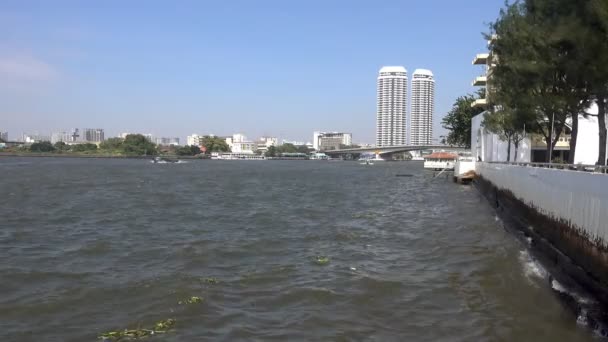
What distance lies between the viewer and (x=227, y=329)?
9703 millimetres

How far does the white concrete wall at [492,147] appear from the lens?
166 ft

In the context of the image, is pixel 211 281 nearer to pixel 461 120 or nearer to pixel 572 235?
pixel 572 235

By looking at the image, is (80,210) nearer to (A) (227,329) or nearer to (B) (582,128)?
(A) (227,329)

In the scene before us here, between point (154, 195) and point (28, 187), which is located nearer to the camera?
point (154, 195)

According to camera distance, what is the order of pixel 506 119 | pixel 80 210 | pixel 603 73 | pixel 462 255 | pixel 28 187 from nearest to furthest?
pixel 462 255 → pixel 603 73 → pixel 80 210 → pixel 506 119 → pixel 28 187

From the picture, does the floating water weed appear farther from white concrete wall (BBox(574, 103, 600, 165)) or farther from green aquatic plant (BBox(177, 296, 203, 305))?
white concrete wall (BBox(574, 103, 600, 165))

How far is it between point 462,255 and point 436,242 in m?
2.52

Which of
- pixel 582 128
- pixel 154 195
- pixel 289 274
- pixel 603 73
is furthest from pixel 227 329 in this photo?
pixel 582 128

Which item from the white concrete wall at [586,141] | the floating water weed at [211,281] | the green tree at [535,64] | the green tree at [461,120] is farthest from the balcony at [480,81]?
the floating water weed at [211,281]

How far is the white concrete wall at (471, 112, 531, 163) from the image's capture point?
5072cm

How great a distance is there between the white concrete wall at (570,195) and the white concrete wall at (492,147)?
24.8 m

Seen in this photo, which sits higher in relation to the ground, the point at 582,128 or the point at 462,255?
the point at 582,128

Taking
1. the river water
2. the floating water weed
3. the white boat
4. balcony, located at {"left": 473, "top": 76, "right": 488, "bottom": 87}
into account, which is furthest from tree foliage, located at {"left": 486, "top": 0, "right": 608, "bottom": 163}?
the white boat

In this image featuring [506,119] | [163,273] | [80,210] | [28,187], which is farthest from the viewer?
[28,187]
